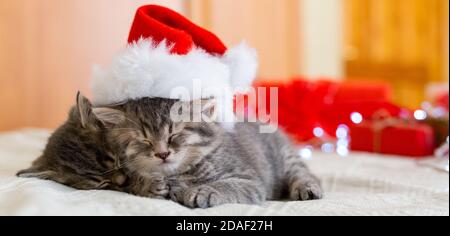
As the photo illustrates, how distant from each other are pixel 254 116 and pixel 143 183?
25.3 inches

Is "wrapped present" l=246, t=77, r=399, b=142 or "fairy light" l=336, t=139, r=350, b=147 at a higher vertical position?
"wrapped present" l=246, t=77, r=399, b=142

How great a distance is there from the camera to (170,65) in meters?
1.15

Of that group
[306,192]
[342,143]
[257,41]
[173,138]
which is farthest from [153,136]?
[257,41]

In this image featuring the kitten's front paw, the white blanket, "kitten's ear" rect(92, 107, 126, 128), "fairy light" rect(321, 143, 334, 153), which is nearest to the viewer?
the white blanket

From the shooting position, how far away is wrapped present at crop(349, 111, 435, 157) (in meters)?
2.00

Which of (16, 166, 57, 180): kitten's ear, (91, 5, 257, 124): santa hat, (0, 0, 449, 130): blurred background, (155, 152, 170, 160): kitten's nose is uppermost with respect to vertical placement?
(0, 0, 449, 130): blurred background

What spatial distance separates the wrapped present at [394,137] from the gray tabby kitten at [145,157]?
992mm

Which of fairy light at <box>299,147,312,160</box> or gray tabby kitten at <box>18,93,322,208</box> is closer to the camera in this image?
gray tabby kitten at <box>18,93,322,208</box>

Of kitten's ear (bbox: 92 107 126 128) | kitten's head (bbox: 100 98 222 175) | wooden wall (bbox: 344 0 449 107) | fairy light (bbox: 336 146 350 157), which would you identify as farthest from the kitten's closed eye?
wooden wall (bbox: 344 0 449 107)

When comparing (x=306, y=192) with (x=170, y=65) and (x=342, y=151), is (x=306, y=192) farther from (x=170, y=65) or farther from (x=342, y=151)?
(x=342, y=151)

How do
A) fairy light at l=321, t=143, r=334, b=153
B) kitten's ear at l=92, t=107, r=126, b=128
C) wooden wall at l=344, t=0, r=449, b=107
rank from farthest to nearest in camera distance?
wooden wall at l=344, t=0, r=449, b=107
fairy light at l=321, t=143, r=334, b=153
kitten's ear at l=92, t=107, r=126, b=128

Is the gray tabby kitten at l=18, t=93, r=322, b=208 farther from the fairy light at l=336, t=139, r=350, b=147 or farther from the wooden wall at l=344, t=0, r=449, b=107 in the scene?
the wooden wall at l=344, t=0, r=449, b=107

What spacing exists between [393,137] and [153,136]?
1.23 m

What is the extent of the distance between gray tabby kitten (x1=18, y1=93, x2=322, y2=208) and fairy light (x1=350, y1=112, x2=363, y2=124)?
115 cm
